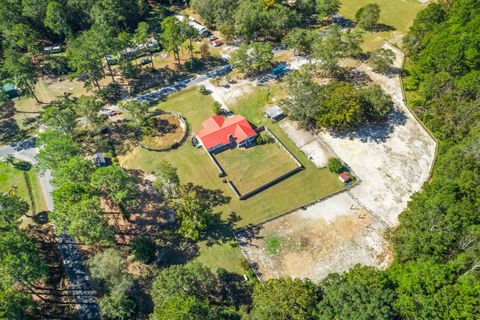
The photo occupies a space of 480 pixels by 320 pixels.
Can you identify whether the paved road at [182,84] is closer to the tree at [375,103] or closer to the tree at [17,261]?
the tree at [375,103]

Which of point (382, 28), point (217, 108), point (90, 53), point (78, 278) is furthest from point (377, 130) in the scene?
point (90, 53)

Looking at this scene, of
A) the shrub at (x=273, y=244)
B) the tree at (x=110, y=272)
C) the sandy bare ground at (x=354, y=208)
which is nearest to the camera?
the tree at (x=110, y=272)

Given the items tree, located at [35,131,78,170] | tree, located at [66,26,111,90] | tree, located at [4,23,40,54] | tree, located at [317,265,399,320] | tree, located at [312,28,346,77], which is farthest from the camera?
tree, located at [4,23,40,54]

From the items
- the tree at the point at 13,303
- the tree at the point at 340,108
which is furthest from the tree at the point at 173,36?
the tree at the point at 13,303

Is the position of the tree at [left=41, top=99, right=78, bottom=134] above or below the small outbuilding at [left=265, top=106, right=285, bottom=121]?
above

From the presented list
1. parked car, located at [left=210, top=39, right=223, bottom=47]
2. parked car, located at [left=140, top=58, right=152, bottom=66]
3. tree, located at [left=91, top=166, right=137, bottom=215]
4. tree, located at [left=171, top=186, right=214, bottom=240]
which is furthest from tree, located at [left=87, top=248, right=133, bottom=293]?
parked car, located at [left=210, top=39, right=223, bottom=47]

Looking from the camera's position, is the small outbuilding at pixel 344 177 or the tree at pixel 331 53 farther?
the tree at pixel 331 53

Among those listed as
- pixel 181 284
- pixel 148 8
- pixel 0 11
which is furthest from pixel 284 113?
pixel 0 11

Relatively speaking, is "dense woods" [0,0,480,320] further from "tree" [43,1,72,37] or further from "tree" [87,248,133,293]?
"tree" [43,1,72,37]
